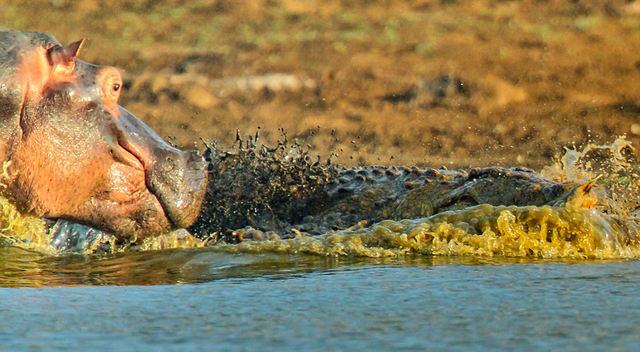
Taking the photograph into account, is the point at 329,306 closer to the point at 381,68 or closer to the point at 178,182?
the point at 178,182

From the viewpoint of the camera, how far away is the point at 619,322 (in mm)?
3008

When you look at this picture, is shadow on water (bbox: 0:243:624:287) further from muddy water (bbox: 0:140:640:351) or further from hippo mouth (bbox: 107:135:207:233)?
hippo mouth (bbox: 107:135:207:233)

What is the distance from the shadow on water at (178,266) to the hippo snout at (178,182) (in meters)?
0.29

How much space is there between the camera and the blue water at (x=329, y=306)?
9.17ft

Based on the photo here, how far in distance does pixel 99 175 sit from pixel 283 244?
3.26 ft

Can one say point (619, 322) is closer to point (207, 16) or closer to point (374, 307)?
point (374, 307)

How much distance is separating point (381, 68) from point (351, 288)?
19966 millimetres

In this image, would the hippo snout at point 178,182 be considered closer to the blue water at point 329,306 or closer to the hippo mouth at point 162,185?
the hippo mouth at point 162,185

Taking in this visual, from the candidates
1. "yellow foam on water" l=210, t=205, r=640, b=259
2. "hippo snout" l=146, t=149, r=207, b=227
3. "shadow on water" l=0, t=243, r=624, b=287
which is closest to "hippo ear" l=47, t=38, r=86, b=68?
"hippo snout" l=146, t=149, r=207, b=227

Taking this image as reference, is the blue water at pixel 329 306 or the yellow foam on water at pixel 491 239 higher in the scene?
the yellow foam on water at pixel 491 239

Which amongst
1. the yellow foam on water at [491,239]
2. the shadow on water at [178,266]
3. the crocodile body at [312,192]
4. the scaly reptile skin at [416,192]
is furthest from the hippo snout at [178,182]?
the scaly reptile skin at [416,192]

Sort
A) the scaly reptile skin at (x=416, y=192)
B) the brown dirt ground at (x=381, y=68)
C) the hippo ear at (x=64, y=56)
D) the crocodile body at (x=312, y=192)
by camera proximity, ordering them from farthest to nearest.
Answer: the brown dirt ground at (x=381, y=68), the crocodile body at (x=312, y=192), the scaly reptile skin at (x=416, y=192), the hippo ear at (x=64, y=56)

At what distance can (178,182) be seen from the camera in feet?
18.2

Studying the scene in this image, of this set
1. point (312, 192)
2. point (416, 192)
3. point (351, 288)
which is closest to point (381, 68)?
point (312, 192)
